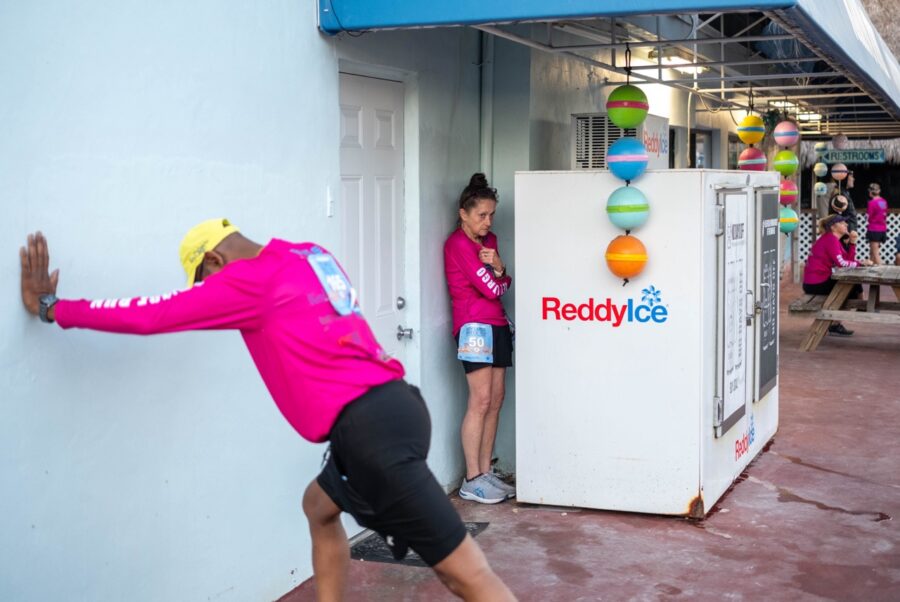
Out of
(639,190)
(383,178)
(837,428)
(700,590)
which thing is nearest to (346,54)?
(383,178)

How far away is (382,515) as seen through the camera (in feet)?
11.9

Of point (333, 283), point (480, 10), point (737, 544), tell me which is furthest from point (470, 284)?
point (333, 283)

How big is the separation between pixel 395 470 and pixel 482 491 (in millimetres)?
3294

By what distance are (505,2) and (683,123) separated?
718 centimetres

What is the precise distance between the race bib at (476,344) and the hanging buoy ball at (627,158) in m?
1.25

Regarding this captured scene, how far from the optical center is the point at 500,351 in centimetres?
677

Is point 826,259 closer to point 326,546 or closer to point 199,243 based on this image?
point 326,546

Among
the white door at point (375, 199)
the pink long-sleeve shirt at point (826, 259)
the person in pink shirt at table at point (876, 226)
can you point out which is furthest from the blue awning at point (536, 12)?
the person in pink shirt at table at point (876, 226)

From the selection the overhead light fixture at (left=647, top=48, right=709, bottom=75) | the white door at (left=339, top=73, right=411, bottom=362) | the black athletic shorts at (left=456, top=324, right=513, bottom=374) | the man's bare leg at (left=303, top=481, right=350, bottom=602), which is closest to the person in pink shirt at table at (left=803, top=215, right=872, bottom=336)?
A: the overhead light fixture at (left=647, top=48, right=709, bottom=75)

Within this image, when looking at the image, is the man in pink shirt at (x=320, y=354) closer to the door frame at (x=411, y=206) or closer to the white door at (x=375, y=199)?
the white door at (x=375, y=199)

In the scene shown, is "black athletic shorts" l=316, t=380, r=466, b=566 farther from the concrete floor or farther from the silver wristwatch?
the concrete floor

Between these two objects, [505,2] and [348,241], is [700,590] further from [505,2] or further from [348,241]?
[505,2]

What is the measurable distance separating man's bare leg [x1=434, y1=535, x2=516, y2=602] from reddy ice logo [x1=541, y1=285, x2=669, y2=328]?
2.91m

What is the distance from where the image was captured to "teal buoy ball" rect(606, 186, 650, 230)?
6.11 meters
